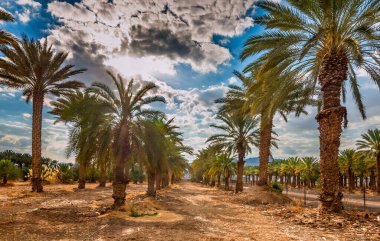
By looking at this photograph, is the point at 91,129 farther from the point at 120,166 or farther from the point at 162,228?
the point at 162,228

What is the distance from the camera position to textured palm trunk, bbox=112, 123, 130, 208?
48.2 feet

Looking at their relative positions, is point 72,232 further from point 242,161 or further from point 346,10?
→ point 242,161

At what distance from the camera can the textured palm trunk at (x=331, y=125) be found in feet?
40.1

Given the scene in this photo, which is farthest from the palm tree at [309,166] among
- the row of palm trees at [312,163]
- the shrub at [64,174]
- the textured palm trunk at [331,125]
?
the textured palm trunk at [331,125]

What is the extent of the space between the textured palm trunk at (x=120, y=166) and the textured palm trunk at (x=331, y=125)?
9716mm

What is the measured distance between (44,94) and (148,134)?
495 inches

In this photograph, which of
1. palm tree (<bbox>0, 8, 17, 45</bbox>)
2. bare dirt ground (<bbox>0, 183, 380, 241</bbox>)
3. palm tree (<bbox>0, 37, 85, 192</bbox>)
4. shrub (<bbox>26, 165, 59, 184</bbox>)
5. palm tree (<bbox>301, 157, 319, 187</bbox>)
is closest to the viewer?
bare dirt ground (<bbox>0, 183, 380, 241</bbox>)

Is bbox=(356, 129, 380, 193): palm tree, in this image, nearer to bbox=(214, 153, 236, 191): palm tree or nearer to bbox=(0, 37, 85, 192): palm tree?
bbox=(214, 153, 236, 191): palm tree

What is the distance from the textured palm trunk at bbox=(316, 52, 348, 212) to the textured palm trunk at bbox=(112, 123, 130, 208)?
9716 mm

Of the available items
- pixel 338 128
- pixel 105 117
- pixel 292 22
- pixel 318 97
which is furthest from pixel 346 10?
pixel 105 117

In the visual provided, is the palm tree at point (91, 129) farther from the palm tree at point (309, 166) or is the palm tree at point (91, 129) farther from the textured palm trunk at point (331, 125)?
the palm tree at point (309, 166)

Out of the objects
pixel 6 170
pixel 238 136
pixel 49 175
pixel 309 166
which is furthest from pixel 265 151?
pixel 309 166

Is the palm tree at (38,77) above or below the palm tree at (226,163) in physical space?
above

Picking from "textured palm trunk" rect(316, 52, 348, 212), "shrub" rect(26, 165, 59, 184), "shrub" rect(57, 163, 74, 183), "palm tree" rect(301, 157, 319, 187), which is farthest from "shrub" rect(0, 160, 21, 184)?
"palm tree" rect(301, 157, 319, 187)
